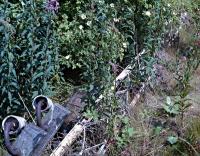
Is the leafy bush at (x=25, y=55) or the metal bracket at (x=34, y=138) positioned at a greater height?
the leafy bush at (x=25, y=55)

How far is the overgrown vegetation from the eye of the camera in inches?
165

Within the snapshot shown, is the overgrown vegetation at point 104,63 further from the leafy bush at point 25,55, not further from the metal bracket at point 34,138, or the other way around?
the metal bracket at point 34,138

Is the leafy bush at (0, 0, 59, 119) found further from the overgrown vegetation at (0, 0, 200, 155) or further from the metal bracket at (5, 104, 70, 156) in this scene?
the metal bracket at (5, 104, 70, 156)

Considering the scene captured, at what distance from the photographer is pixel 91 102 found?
4352 millimetres

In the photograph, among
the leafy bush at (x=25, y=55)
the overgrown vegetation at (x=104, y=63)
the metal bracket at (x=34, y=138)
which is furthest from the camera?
the overgrown vegetation at (x=104, y=63)

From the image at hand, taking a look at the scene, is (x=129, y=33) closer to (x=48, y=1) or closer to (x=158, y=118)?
(x=158, y=118)

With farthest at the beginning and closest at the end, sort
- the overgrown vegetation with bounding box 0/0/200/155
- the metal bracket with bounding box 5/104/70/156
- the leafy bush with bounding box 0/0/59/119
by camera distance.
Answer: the overgrown vegetation with bounding box 0/0/200/155, the leafy bush with bounding box 0/0/59/119, the metal bracket with bounding box 5/104/70/156

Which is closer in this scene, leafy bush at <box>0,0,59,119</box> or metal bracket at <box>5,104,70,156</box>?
metal bracket at <box>5,104,70,156</box>

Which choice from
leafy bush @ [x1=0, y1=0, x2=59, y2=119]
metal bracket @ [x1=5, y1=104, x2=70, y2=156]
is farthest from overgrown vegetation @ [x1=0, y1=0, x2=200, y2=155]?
metal bracket @ [x1=5, y1=104, x2=70, y2=156]

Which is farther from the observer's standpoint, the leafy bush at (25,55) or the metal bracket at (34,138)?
the leafy bush at (25,55)

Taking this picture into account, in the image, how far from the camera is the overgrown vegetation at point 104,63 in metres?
4.19

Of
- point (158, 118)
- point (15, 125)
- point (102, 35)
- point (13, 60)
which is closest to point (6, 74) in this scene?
point (13, 60)

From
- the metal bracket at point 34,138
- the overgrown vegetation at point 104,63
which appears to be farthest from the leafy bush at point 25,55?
the metal bracket at point 34,138

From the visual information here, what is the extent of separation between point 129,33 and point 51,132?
2.28 m
